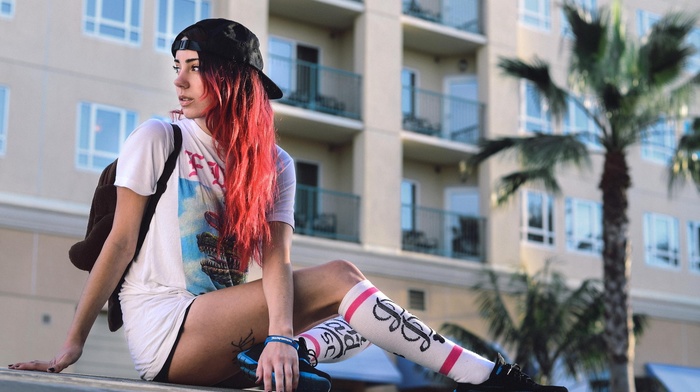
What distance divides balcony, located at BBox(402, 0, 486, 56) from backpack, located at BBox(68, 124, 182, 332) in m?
21.8

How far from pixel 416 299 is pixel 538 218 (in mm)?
4246

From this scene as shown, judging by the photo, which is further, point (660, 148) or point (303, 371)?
point (660, 148)

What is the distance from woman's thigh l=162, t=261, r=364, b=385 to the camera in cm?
356

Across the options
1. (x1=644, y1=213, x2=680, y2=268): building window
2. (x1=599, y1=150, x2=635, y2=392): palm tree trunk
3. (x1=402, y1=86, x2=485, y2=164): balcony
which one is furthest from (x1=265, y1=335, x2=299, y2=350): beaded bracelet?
(x1=644, y1=213, x2=680, y2=268): building window

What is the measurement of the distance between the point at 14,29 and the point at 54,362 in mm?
17831

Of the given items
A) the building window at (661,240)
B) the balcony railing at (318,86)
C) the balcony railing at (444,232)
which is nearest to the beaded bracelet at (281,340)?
the balcony railing at (318,86)

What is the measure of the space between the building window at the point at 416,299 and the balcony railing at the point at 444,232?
124 cm

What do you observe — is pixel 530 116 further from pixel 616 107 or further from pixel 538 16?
pixel 616 107

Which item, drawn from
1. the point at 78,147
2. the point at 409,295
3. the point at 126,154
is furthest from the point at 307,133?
the point at 126,154

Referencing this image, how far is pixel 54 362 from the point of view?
3312mm

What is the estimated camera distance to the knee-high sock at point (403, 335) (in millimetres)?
3596

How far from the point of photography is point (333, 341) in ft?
12.6

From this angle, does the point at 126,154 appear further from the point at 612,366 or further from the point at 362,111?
the point at 362,111

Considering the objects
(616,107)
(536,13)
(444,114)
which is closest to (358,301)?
(616,107)
